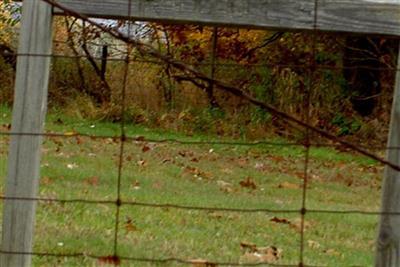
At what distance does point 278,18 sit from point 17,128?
1092mm

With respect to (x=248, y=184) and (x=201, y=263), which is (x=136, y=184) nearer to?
(x=248, y=184)

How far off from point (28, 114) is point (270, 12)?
1009mm

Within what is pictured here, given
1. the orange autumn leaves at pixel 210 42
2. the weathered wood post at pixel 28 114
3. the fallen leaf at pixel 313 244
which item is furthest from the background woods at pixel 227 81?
the weathered wood post at pixel 28 114

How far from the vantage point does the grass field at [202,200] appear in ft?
23.0

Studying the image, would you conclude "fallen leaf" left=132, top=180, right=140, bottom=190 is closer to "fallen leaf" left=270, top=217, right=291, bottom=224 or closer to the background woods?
"fallen leaf" left=270, top=217, right=291, bottom=224

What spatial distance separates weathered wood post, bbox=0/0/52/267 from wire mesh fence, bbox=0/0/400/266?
0.15 feet

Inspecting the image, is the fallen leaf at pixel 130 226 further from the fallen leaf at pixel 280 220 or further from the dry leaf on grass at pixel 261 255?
the fallen leaf at pixel 280 220

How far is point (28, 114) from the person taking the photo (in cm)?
446

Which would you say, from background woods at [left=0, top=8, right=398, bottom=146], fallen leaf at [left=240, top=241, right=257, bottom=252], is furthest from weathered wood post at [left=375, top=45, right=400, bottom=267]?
background woods at [left=0, top=8, right=398, bottom=146]

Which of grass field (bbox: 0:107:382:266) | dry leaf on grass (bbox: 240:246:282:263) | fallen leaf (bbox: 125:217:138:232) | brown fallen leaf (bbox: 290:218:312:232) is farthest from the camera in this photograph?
brown fallen leaf (bbox: 290:218:312:232)

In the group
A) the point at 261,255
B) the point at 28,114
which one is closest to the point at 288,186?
the point at 261,255

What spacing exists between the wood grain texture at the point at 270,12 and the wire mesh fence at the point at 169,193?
62 millimetres

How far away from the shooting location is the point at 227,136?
692 inches

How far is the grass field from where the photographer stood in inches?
276
